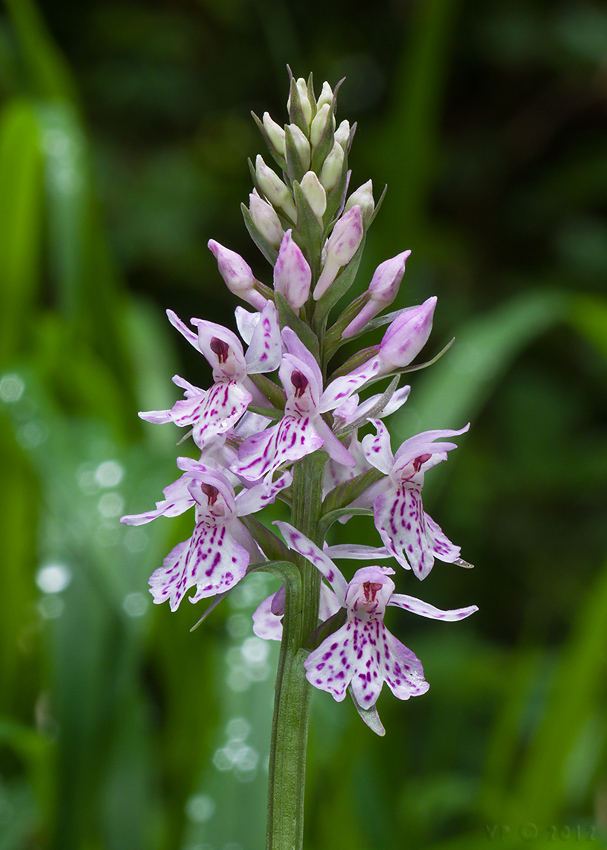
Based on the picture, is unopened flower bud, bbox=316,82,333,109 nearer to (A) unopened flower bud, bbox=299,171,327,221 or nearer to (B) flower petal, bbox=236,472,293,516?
(A) unopened flower bud, bbox=299,171,327,221

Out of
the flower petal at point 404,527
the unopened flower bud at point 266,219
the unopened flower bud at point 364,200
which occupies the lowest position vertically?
the flower petal at point 404,527

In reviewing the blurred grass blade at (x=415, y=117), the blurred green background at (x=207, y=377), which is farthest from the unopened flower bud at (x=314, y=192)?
the blurred grass blade at (x=415, y=117)

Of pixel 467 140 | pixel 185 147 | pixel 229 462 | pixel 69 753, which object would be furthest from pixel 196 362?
pixel 229 462

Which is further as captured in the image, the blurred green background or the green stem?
the blurred green background

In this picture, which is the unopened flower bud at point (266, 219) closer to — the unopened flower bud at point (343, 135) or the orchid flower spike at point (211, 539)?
the unopened flower bud at point (343, 135)

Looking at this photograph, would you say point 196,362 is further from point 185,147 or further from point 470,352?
point 470,352

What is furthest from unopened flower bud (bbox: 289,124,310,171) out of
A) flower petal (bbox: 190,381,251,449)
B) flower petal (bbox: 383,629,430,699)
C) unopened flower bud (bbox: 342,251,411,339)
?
flower petal (bbox: 383,629,430,699)
